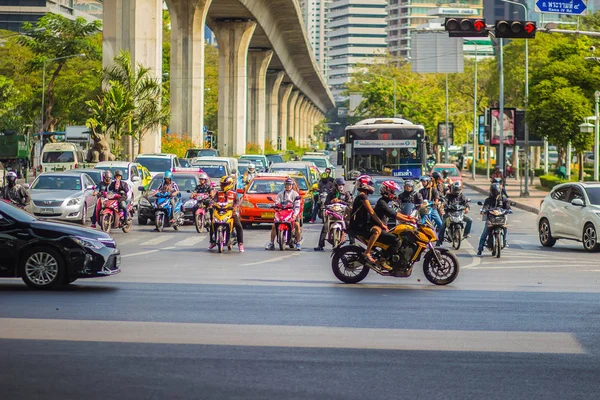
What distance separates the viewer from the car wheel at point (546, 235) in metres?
26.5

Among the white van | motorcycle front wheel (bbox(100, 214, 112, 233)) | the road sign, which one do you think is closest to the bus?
the road sign

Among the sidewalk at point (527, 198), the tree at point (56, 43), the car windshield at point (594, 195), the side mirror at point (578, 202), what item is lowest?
the sidewalk at point (527, 198)

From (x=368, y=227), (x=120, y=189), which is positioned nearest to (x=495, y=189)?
(x=368, y=227)

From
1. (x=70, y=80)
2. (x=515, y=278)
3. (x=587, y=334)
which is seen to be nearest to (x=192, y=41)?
(x=70, y=80)

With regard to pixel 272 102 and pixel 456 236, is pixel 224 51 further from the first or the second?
pixel 456 236

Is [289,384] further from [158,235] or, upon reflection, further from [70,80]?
Result: [70,80]

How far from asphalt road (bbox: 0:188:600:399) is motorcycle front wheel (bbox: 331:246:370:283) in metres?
0.24

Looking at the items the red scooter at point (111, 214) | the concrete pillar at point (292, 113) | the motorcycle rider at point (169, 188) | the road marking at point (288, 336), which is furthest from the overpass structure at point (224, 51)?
the road marking at point (288, 336)

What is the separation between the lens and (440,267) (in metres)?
17.1

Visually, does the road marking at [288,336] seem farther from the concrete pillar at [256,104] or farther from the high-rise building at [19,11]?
the high-rise building at [19,11]

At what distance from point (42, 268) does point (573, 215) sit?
14.6m

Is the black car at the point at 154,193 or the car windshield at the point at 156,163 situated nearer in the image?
the black car at the point at 154,193

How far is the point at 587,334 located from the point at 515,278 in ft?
22.4

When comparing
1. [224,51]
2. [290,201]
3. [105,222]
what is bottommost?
[105,222]
